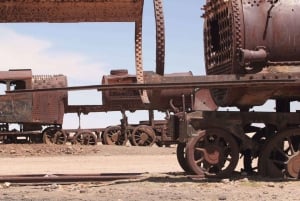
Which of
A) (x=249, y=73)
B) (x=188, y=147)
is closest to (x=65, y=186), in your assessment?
(x=188, y=147)

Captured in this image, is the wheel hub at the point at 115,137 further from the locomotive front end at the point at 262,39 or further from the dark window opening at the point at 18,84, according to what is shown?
the locomotive front end at the point at 262,39

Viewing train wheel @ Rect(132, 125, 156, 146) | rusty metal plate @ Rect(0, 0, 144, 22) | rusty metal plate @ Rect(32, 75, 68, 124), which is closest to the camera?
rusty metal plate @ Rect(0, 0, 144, 22)

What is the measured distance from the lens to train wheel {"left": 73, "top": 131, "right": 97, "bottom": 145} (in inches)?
1116

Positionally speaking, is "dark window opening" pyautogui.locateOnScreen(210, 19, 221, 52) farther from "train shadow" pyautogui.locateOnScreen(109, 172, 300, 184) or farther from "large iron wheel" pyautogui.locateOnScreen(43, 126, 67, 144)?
"large iron wheel" pyautogui.locateOnScreen(43, 126, 67, 144)

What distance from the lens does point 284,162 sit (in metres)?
10.1

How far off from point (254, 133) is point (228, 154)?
1085 mm

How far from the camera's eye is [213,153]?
32.9 feet

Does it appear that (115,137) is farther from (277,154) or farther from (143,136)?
(277,154)

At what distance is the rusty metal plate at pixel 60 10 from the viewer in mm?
→ 8609

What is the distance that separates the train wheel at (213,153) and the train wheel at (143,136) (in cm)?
1726

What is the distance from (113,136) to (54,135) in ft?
9.08

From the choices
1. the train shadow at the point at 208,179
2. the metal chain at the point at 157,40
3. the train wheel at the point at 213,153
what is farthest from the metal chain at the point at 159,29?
the train shadow at the point at 208,179

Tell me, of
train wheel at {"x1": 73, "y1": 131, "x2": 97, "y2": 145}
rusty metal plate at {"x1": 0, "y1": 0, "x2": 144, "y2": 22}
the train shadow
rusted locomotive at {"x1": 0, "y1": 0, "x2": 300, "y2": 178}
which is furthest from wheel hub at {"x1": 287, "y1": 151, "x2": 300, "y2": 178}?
train wheel at {"x1": 73, "y1": 131, "x2": 97, "y2": 145}

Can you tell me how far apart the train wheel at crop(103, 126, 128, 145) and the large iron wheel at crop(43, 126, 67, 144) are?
6.46ft
